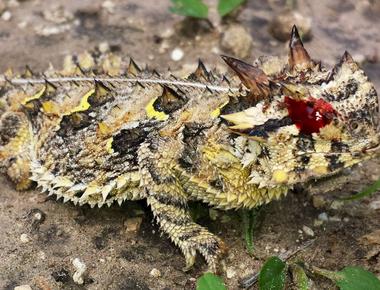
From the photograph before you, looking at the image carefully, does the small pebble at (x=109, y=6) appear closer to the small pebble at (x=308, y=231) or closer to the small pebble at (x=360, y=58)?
the small pebble at (x=360, y=58)

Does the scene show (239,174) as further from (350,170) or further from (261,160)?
(350,170)

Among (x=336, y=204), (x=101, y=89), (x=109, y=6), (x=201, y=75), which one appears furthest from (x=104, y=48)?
(x=336, y=204)


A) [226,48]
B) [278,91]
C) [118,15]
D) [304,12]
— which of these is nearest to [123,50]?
[118,15]

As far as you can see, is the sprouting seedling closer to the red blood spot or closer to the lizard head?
the lizard head

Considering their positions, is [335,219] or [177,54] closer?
[335,219]

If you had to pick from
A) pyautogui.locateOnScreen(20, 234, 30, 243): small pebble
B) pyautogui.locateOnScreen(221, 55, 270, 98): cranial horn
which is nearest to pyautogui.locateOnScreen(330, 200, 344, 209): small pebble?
pyautogui.locateOnScreen(221, 55, 270, 98): cranial horn

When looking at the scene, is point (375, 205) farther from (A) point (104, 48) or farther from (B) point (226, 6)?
(A) point (104, 48)
